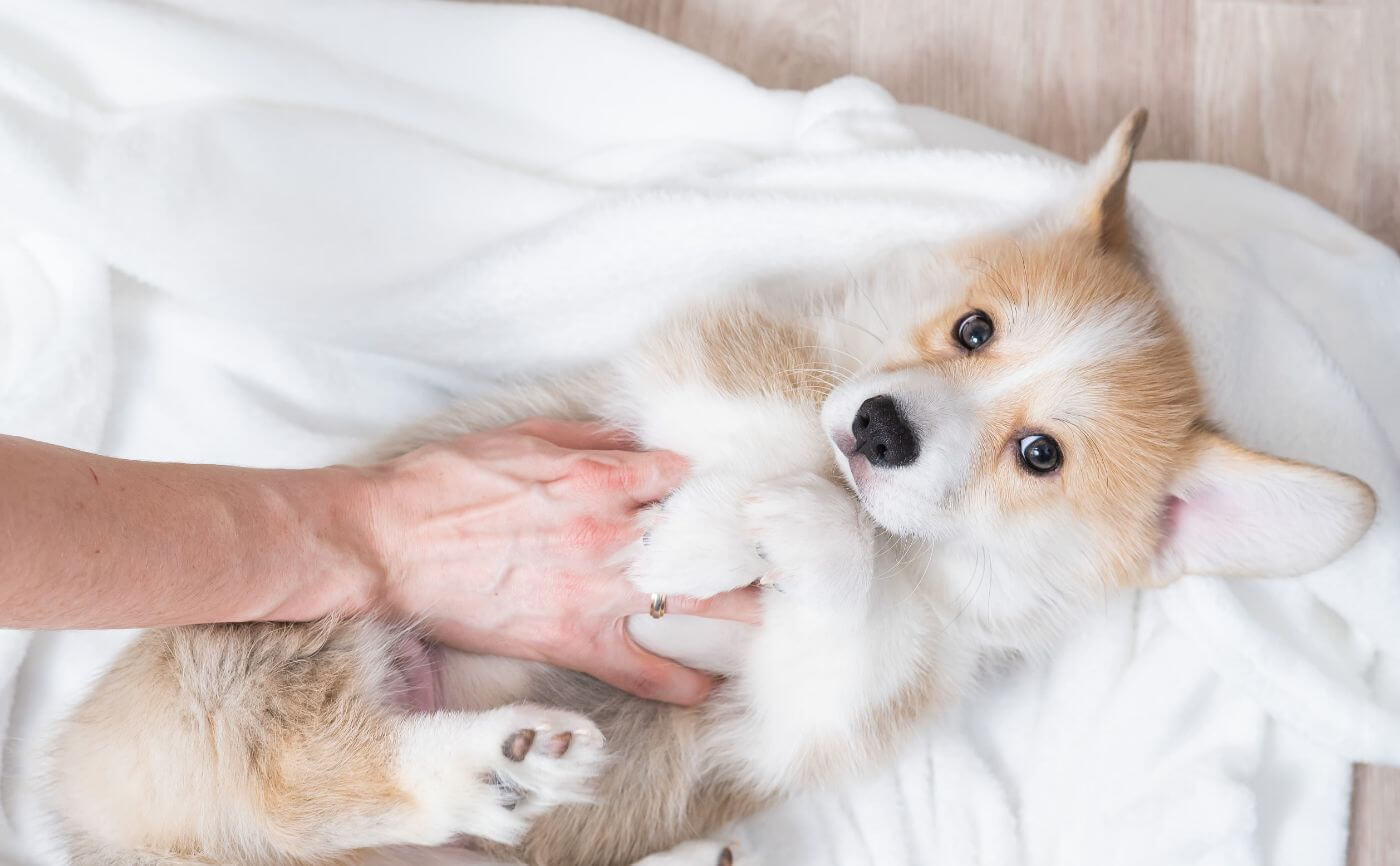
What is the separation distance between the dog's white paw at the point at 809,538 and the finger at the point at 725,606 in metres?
0.17

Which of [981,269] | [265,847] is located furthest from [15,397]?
[981,269]

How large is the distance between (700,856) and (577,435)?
2.87 feet

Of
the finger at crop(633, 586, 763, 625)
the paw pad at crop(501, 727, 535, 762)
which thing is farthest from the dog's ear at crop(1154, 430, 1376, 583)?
the paw pad at crop(501, 727, 535, 762)

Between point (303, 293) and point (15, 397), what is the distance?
0.63m

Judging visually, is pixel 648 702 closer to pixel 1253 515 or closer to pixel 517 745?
pixel 517 745

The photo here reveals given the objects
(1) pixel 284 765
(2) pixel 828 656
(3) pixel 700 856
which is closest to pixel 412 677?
(1) pixel 284 765

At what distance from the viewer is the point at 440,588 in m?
1.80

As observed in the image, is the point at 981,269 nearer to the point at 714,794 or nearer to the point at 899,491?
the point at 899,491

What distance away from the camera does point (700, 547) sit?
1572 mm

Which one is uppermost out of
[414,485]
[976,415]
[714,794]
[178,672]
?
[976,415]

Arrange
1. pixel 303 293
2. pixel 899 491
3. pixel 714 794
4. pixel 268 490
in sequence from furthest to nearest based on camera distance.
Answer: pixel 303 293 → pixel 714 794 → pixel 268 490 → pixel 899 491

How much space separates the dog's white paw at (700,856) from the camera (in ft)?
6.05

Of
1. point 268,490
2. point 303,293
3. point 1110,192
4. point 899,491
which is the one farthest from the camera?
point 303,293

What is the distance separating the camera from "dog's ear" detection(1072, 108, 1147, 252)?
1.71 metres
